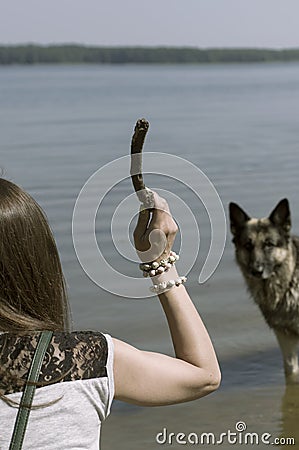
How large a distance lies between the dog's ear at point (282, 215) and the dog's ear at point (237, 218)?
0.24 metres

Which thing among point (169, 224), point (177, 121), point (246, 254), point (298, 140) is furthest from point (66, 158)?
point (169, 224)

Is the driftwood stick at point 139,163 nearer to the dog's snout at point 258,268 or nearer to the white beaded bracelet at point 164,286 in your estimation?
the white beaded bracelet at point 164,286

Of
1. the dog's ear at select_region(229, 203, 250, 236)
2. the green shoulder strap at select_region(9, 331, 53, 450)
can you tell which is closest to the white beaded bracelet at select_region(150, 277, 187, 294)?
the green shoulder strap at select_region(9, 331, 53, 450)

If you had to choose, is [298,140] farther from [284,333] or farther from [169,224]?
[169,224]

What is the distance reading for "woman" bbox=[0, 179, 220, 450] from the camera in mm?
2146

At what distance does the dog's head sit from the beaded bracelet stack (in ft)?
17.0

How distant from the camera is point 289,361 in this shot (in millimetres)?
7445

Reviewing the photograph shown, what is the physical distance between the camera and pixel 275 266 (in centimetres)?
768

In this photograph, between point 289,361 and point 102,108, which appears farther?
point 102,108

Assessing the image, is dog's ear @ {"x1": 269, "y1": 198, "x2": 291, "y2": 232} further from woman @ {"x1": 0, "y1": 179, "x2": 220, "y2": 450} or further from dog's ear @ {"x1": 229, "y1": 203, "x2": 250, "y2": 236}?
woman @ {"x1": 0, "y1": 179, "x2": 220, "y2": 450}

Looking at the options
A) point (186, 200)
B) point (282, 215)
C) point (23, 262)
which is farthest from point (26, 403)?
point (186, 200)

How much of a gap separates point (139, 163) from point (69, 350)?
19.3 inches

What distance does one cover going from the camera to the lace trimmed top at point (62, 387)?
6.98ft

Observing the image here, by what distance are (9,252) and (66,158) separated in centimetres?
1895
